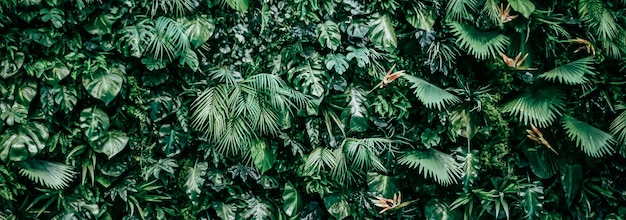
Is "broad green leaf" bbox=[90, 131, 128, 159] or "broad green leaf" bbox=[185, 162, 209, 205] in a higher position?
"broad green leaf" bbox=[90, 131, 128, 159]

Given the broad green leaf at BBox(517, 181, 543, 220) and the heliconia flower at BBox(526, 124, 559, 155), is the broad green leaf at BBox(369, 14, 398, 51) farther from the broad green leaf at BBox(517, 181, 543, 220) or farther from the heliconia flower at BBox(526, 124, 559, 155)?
the broad green leaf at BBox(517, 181, 543, 220)

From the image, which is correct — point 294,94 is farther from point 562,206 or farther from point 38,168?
point 562,206

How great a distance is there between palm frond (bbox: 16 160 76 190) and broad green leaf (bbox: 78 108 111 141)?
21cm

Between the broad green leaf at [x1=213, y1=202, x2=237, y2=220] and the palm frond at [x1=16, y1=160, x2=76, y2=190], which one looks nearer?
the palm frond at [x1=16, y1=160, x2=76, y2=190]

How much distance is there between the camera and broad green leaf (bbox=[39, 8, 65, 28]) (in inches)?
108

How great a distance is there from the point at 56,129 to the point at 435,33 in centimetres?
200

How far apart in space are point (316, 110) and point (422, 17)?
2.44ft

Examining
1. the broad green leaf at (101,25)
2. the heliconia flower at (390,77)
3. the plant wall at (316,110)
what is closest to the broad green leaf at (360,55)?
the plant wall at (316,110)

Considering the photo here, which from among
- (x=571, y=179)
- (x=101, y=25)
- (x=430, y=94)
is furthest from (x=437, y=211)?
(x=101, y=25)

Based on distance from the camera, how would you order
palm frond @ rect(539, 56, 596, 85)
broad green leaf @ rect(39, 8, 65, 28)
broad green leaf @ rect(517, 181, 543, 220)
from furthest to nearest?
broad green leaf @ rect(517, 181, 543, 220)
palm frond @ rect(539, 56, 596, 85)
broad green leaf @ rect(39, 8, 65, 28)

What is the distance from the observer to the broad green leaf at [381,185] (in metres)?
3.05

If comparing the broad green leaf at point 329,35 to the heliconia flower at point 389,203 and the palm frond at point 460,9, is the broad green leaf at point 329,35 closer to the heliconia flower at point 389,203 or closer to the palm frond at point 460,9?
the palm frond at point 460,9

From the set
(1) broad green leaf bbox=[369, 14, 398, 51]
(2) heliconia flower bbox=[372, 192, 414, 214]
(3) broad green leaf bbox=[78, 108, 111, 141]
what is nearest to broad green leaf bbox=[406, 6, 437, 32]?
(1) broad green leaf bbox=[369, 14, 398, 51]

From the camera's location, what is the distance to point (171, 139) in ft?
9.65
